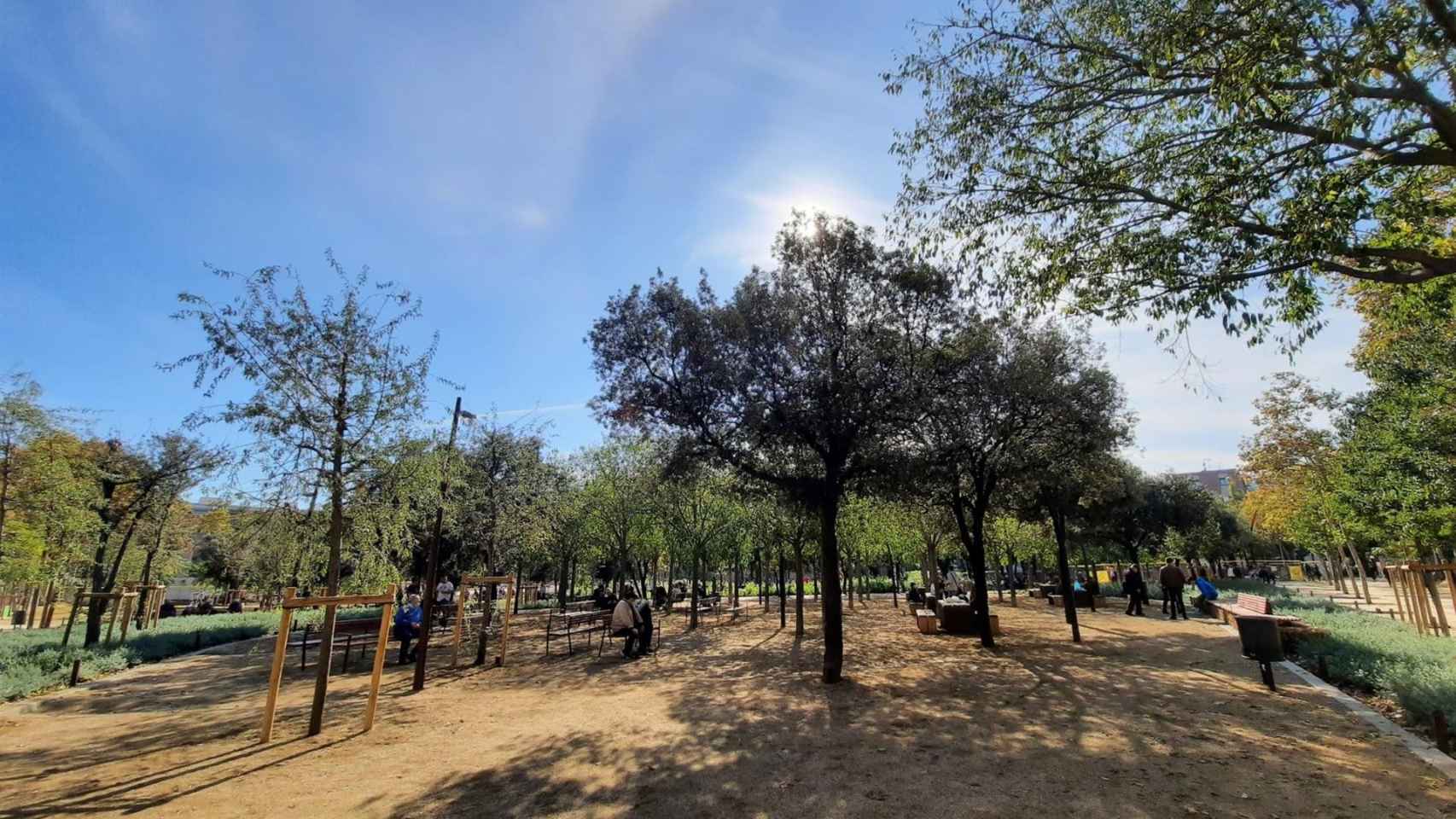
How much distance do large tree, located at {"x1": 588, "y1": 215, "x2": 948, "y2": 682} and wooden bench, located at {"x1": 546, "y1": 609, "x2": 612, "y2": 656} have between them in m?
6.50

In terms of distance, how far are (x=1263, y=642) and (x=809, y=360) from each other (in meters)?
7.94

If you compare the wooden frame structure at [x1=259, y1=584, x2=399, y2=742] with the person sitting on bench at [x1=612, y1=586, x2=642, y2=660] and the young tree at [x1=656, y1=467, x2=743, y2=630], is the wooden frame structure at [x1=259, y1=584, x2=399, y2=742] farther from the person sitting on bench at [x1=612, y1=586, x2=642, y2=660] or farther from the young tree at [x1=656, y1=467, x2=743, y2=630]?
the young tree at [x1=656, y1=467, x2=743, y2=630]

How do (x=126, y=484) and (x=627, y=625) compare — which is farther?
(x=126, y=484)

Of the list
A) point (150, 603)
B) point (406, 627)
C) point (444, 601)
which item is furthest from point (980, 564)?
point (150, 603)

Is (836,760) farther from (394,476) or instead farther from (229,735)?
(229,735)

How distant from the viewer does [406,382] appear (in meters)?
8.95

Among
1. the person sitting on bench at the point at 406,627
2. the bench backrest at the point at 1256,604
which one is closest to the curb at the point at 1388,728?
the bench backrest at the point at 1256,604

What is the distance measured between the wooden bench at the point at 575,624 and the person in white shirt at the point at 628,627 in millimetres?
1039

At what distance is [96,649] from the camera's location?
45.5 ft

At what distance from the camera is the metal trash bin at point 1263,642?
8977 mm

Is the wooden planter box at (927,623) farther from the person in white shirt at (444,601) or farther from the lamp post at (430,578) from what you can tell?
the person in white shirt at (444,601)

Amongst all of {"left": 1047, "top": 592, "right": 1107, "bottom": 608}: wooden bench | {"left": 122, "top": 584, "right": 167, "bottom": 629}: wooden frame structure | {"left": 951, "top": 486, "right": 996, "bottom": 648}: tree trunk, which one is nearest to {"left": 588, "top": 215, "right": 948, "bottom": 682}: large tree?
{"left": 951, "top": 486, "right": 996, "bottom": 648}: tree trunk

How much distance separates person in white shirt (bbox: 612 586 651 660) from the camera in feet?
46.1

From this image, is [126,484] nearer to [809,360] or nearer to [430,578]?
[430,578]
